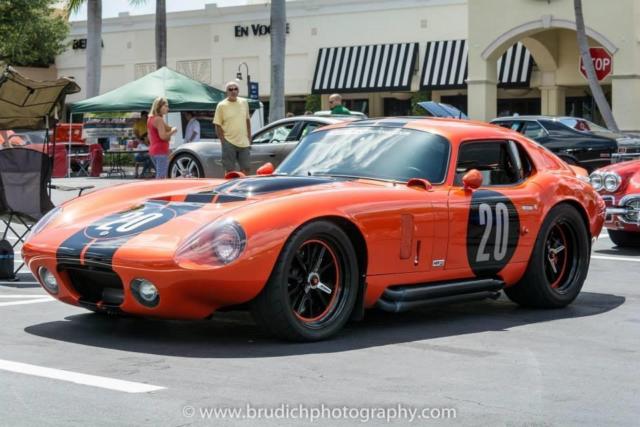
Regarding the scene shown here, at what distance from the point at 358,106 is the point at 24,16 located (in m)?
13.2

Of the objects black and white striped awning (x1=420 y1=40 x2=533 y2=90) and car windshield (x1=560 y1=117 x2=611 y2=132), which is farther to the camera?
black and white striped awning (x1=420 y1=40 x2=533 y2=90)

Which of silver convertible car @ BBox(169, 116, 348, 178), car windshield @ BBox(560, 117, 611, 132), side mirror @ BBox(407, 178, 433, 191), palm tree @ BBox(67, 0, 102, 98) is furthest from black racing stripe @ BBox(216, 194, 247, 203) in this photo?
palm tree @ BBox(67, 0, 102, 98)

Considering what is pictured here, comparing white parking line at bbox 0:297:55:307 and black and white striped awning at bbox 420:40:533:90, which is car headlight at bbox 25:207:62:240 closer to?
white parking line at bbox 0:297:55:307

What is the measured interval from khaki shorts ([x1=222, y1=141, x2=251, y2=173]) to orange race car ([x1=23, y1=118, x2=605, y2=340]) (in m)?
8.70

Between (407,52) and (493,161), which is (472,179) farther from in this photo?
(407,52)

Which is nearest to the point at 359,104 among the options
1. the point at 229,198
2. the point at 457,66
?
the point at 457,66

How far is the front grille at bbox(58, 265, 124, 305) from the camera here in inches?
252

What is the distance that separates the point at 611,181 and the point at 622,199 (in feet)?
1.09

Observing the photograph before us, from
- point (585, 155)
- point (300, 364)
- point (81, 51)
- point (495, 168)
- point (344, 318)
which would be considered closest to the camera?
point (300, 364)

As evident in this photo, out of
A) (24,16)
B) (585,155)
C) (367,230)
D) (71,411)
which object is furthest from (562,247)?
(24,16)

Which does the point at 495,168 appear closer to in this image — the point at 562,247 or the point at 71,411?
the point at 562,247

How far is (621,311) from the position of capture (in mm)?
8070

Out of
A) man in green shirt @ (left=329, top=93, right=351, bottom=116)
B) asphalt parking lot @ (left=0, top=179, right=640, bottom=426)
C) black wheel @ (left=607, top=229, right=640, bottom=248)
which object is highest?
man in green shirt @ (left=329, top=93, right=351, bottom=116)

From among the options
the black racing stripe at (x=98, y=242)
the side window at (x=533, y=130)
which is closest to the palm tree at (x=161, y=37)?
the side window at (x=533, y=130)
